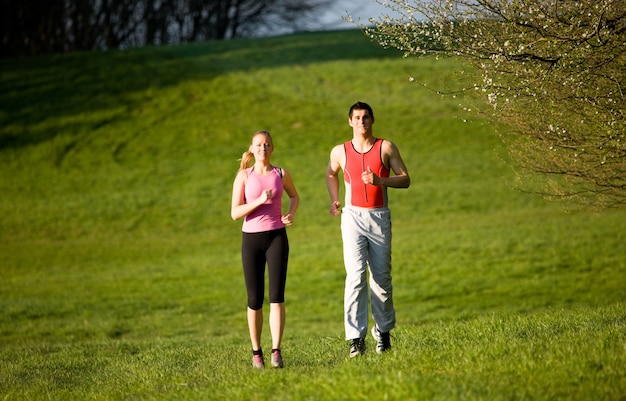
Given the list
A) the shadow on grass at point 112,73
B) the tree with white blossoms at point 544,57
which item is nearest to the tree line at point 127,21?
the shadow on grass at point 112,73

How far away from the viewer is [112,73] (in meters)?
43.8

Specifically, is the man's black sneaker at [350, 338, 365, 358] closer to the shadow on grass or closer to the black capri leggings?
the black capri leggings

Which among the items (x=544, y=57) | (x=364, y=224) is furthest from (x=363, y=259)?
(x=544, y=57)

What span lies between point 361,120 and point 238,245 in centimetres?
1774

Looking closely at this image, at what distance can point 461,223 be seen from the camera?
83.8ft

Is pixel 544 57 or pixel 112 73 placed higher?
pixel 112 73

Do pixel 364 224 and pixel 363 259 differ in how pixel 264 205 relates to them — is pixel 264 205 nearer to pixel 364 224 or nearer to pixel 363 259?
pixel 364 224

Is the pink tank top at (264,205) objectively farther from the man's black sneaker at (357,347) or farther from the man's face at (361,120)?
the man's black sneaker at (357,347)

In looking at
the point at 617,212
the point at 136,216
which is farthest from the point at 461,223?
the point at 136,216

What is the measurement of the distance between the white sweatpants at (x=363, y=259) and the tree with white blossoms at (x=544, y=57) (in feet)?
7.25

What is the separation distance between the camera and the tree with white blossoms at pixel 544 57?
8859mm

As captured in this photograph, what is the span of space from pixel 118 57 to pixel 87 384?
40.6m

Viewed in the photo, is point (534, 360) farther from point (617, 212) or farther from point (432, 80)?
point (432, 80)

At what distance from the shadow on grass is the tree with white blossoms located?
97.5 ft
